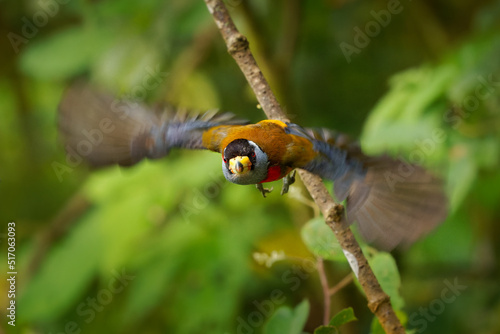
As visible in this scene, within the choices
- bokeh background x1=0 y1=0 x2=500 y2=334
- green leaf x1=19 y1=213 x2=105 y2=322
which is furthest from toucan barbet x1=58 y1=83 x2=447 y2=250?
green leaf x1=19 y1=213 x2=105 y2=322

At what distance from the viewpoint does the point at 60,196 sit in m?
4.06

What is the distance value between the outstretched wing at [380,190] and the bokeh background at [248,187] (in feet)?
2.15

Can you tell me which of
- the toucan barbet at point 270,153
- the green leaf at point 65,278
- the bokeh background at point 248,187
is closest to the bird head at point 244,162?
the toucan barbet at point 270,153

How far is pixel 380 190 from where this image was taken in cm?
129

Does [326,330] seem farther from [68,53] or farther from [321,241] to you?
[68,53]

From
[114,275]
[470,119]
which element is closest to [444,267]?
[470,119]

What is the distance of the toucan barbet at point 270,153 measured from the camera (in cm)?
121

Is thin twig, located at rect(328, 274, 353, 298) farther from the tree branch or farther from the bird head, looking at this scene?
the bird head

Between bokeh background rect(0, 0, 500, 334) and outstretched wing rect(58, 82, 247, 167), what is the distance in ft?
2.03

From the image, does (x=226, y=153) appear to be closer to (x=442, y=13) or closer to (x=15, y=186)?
(x=442, y=13)

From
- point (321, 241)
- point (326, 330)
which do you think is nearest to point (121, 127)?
point (321, 241)

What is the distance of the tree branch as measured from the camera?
3.84 ft

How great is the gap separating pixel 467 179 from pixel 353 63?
5.47 ft

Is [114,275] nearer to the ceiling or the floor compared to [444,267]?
Result: nearer to the ceiling
